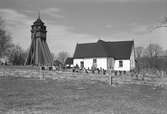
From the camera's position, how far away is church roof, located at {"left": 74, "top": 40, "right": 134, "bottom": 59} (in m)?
54.1

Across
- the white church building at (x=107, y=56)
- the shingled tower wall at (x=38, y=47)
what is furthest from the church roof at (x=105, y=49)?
the shingled tower wall at (x=38, y=47)

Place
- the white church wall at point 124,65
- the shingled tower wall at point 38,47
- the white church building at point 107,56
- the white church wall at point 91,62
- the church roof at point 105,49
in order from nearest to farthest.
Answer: the white church wall at point 91,62
the white church wall at point 124,65
the white church building at point 107,56
the church roof at point 105,49
the shingled tower wall at point 38,47

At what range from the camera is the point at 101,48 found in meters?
55.0

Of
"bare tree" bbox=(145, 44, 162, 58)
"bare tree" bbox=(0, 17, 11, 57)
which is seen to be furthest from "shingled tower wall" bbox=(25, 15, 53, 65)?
"bare tree" bbox=(145, 44, 162, 58)

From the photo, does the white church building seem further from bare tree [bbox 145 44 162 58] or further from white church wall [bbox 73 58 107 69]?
bare tree [bbox 145 44 162 58]

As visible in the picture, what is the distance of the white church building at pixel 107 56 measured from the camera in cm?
5337

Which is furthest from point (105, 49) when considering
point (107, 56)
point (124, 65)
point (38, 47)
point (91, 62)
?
point (38, 47)

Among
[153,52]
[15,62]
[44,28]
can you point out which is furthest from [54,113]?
[153,52]

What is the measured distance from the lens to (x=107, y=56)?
174 ft

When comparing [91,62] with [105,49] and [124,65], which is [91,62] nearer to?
[105,49]

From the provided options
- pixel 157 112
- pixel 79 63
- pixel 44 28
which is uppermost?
pixel 44 28

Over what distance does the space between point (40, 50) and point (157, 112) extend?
5117 cm

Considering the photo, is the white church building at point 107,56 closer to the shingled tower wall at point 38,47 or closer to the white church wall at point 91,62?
the white church wall at point 91,62

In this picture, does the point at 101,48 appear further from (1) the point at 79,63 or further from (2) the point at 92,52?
(1) the point at 79,63
